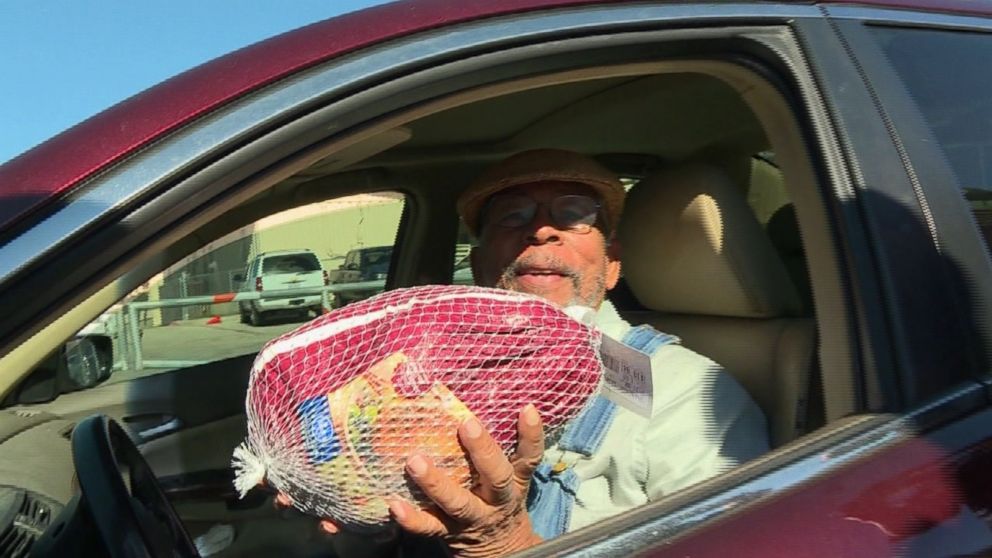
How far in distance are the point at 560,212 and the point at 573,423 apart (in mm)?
716

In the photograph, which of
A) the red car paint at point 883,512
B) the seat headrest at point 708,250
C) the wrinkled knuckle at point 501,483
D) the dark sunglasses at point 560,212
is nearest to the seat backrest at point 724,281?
the seat headrest at point 708,250

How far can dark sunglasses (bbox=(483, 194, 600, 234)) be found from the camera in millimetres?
2340

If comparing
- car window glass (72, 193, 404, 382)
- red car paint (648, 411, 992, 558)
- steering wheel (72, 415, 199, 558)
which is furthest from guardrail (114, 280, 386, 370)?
red car paint (648, 411, 992, 558)

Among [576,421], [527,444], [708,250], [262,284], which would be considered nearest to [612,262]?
[708,250]

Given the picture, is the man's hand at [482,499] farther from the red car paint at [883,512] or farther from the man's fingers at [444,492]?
the red car paint at [883,512]

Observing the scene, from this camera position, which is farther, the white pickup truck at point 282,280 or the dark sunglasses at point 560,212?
the white pickup truck at point 282,280

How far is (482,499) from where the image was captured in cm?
139

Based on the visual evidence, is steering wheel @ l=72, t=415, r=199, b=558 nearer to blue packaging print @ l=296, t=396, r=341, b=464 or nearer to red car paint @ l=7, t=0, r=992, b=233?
blue packaging print @ l=296, t=396, r=341, b=464

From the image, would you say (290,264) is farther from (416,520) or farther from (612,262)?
(416,520)

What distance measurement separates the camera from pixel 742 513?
1149 millimetres

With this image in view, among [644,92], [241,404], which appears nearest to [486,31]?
[644,92]

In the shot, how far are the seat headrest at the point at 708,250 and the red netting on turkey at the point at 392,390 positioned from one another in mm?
672

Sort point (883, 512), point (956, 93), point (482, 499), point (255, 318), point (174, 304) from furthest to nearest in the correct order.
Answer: point (255, 318) < point (174, 304) < point (956, 93) < point (482, 499) < point (883, 512)

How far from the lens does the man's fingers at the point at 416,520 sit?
135cm
